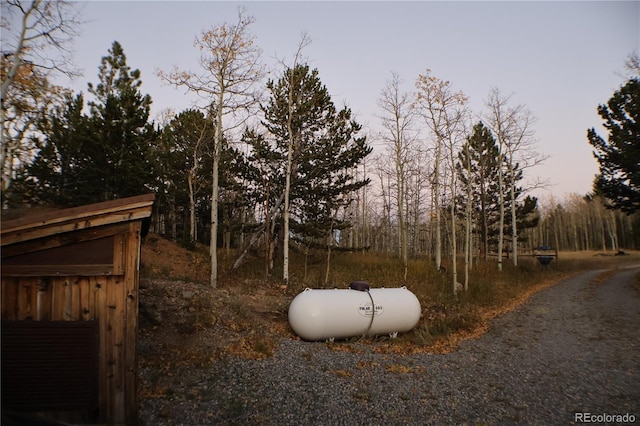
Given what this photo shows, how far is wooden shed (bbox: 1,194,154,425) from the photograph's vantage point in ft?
14.3

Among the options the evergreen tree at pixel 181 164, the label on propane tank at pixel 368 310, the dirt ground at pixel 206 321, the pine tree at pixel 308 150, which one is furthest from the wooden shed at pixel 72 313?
the evergreen tree at pixel 181 164

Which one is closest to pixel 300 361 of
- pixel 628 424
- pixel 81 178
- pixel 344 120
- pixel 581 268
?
pixel 628 424

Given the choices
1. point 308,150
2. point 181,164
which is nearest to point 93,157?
point 181,164

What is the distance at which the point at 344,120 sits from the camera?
60.9 feet

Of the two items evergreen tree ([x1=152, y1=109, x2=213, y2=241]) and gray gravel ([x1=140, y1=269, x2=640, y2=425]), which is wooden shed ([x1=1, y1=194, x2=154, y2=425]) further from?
evergreen tree ([x1=152, y1=109, x2=213, y2=241])

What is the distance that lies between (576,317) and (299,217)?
43.6 feet

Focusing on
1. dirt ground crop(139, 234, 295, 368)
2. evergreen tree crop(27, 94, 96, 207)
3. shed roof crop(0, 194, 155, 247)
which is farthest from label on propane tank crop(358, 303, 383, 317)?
evergreen tree crop(27, 94, 96, 207)

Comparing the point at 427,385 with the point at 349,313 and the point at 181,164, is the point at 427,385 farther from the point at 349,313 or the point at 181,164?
the point at 181,164

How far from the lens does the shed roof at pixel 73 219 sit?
14.1 ft

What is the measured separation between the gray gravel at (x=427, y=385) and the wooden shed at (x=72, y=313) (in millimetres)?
1044

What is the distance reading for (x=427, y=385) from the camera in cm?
689

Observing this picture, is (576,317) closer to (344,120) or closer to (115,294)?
(344,120)

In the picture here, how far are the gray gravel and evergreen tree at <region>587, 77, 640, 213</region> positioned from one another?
1113 cm

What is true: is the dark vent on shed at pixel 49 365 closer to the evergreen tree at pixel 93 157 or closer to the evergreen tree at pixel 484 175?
the evergreen tree at pixel 93 157
